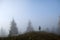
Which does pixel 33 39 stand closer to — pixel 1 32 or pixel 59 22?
pixel 59 22

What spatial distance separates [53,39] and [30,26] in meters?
24.9

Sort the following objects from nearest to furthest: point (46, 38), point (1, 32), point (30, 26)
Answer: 1. point (46, 38)
2. point (30, 26)
3. point (1, 32)

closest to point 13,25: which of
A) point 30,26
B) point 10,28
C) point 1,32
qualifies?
point 10,28

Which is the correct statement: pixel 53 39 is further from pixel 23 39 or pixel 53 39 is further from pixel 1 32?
pixel 1 32

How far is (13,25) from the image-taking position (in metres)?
47.0

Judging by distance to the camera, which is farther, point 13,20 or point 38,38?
point 13,20

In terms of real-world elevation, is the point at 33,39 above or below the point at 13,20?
below

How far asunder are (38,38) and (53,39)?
2.85m

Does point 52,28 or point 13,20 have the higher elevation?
point 13,20

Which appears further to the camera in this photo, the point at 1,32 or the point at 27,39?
the point at 1,32

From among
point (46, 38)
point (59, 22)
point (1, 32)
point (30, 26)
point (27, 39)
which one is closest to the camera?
point (27, 39)

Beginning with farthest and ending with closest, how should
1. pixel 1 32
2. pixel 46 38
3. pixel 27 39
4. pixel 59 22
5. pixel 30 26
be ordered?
pixel 1 32 < pixel 30 26 < pixel 59 22 < pixel 46 38 < pixel 27 39

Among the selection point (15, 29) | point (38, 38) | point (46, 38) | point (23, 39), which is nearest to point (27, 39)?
point (23, 39)

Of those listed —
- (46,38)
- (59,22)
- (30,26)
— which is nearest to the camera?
(46,38)
